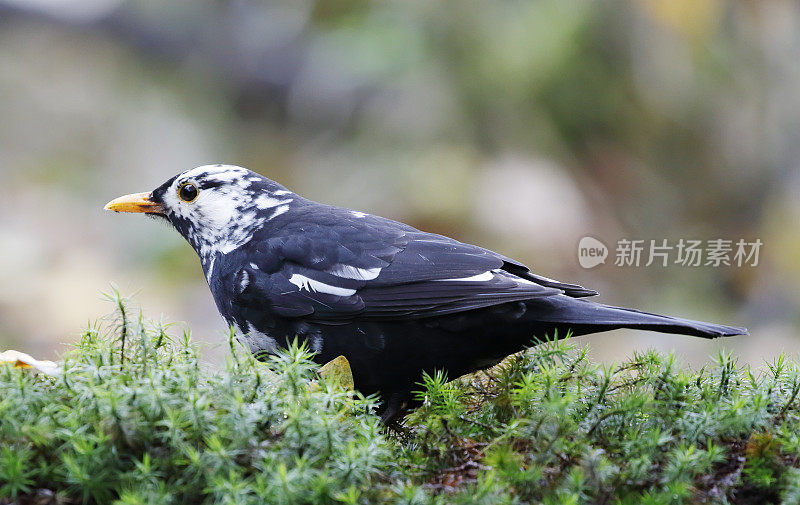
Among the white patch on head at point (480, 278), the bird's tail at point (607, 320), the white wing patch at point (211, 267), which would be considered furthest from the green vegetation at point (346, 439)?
the white wing patch at point (211, 267)

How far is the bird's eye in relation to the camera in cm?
354

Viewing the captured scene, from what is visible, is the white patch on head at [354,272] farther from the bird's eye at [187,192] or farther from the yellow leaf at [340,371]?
the bird's eye at [187,192]

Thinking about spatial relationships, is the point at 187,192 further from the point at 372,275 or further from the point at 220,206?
the point at 372,275

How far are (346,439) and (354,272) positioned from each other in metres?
1.10

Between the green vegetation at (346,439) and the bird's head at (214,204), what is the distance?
122 cm

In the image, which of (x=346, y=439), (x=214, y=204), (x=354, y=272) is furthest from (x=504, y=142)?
(x=346, y=439)

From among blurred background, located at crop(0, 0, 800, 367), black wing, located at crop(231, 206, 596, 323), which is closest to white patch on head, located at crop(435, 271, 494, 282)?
black wing, located at crop(231, 206, 596, 323)

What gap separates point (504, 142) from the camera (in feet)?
20.0

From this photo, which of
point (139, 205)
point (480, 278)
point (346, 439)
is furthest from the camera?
point (139, 205)

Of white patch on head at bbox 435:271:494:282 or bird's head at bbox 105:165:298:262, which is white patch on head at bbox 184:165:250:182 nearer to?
bird's head at bbox 105:165:298:262

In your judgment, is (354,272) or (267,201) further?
(267,201)

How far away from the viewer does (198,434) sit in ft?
5.87

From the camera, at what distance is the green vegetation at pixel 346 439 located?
1.71 metres

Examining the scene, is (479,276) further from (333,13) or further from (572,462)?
(333,13)
